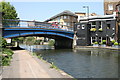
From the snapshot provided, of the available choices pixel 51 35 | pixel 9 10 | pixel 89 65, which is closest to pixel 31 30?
pixel 51 35

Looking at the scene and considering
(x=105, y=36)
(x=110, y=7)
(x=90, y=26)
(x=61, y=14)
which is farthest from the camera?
(x=61, y=14)

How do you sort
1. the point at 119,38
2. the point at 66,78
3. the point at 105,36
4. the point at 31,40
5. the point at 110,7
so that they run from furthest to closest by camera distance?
the point at 31,40, the point at 110,7, the point at 105,36, the point at 119,38, the point at 66,78

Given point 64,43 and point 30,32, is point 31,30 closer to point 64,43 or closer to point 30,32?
point 30,32

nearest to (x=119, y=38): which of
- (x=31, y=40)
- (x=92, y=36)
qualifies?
(x=92, y=36)

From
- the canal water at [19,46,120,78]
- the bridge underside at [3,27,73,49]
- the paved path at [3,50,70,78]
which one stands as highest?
the bridge underside at [3,27,73,49]

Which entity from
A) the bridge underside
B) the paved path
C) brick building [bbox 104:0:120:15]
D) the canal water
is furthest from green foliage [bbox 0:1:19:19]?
the paved path

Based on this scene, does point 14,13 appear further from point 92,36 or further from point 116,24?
point 116,24

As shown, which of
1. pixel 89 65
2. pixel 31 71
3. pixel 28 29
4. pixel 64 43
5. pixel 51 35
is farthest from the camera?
pixel 64 43

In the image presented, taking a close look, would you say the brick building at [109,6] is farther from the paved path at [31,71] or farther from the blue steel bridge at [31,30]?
the paved path at [31,71]

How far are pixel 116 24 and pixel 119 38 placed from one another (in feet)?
13.9

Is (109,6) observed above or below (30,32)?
above

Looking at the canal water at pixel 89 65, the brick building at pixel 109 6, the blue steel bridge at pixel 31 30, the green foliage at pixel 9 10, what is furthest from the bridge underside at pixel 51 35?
the canal water at pixel 89 65

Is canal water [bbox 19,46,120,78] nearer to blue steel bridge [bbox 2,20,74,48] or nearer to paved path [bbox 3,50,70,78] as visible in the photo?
paved path [bbox 3,50,70,78]

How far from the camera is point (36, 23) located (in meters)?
48.4
